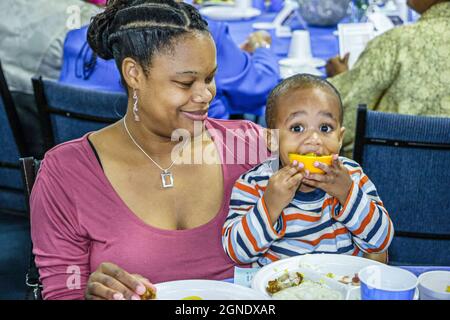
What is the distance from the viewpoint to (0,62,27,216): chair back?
3.19 metres

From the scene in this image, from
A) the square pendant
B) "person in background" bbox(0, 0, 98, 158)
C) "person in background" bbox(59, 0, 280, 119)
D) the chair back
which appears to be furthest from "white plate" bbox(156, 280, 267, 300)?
"person in background" bbox(0, 0, 98, 158)

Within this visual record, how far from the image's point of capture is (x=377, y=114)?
2422mm

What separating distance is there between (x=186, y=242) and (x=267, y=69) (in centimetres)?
161

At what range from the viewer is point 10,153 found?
3.31 metres

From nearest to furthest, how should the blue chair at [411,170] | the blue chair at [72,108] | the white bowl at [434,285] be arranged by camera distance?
the white bowl at [434,285]
the blue chair at [411,170]
the blue chair at [72,108]

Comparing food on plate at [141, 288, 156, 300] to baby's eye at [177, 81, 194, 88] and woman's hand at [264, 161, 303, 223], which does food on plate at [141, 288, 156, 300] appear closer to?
woman's hand at [264, 161, 303, 223]

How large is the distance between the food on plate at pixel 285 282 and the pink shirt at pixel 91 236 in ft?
1.20

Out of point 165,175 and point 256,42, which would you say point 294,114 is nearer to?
point 165,175

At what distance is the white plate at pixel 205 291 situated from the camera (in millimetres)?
1585

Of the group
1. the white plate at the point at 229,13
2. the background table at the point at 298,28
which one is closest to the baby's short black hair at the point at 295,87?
the background table at the point at 298,28

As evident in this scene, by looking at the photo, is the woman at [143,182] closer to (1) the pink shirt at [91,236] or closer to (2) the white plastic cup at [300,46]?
(1) the pink shirt at [91,236]

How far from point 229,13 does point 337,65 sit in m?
1.38

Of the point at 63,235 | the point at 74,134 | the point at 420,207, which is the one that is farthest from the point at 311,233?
the point at 74,134

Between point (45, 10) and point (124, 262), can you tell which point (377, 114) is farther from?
point (45, 10)
